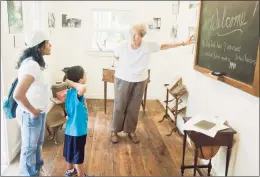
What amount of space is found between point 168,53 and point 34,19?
2273mm

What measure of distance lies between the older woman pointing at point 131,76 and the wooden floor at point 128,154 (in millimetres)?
184

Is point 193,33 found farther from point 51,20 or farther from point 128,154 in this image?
point 51,20

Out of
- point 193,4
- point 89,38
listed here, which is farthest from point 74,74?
point 89,38

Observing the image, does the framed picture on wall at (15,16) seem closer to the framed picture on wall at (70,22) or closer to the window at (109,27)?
the framed picture on wall at (70,22)

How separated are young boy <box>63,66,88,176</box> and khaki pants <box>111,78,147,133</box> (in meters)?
0.95

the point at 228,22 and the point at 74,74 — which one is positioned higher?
the point at 228,22

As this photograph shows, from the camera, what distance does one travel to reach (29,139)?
1.93m

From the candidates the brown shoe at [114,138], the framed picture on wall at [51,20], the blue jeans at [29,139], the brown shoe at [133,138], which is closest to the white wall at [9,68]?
the blue jeans at [29,139]

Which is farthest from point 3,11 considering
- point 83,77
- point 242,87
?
point 242,87

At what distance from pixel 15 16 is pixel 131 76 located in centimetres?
135

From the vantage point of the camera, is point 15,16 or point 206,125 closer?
point 206,125

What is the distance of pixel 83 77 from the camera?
1.91 m

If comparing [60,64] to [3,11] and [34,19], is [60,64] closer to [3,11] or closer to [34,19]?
[34,19]

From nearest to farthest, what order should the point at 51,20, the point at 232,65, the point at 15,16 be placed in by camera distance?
the point at 232,65, the point at 15,16, the point at 51,20
